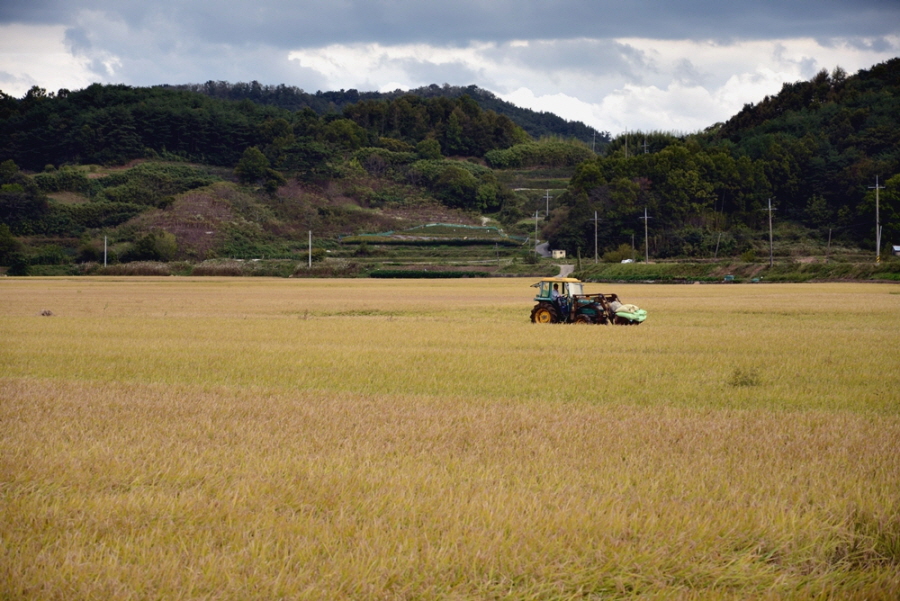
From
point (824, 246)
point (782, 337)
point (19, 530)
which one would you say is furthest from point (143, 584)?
point (824, 246)

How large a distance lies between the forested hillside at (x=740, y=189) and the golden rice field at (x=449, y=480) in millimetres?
97242

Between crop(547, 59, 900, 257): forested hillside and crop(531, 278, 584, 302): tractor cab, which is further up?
crop(547, 59, 900, 257): forested hillside

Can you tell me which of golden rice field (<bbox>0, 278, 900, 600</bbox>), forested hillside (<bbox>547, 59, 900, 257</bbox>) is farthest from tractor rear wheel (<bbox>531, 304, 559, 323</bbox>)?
forested hillside (<bbox>547, 59, 900, 257</bbox>)

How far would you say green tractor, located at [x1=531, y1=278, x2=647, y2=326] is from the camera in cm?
2922

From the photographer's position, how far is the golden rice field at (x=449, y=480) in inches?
211

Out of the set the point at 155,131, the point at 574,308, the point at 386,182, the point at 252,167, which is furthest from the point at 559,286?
the point at 155,131

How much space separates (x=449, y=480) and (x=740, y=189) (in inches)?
4670

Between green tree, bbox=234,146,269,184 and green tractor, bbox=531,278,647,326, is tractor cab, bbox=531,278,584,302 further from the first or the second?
green tree, bbox=234,146,269,184

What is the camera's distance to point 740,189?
11675cm

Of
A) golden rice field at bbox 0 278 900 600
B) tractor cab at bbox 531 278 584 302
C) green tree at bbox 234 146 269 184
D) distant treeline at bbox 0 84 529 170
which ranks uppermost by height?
distant treeline at bbox 0 84 529 170

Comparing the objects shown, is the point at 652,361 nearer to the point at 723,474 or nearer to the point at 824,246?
the point at 723,474

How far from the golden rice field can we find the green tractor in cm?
1169

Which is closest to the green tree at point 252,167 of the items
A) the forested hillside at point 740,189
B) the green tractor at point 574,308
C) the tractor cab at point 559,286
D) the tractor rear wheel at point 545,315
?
the forested hillside at point 740,189

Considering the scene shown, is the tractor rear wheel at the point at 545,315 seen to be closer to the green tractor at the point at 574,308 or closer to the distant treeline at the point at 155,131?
the green tractor at the point at 574,308
